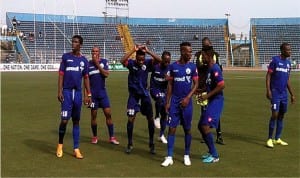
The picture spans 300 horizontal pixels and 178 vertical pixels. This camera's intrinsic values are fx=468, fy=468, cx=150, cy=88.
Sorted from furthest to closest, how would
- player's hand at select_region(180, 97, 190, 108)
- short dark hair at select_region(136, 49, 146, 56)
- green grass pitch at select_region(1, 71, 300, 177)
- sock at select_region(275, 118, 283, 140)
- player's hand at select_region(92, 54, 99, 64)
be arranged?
player's hand at select_region(92, 54, 99, 64) < sock at select_region(275, 118, 283, 140) < short dark hair at select_region(136, 49, 146, 56) < player's hand at select_region(180, 97, 190, 108) < green grass pitch at select_region(1, 71, 300, 177)

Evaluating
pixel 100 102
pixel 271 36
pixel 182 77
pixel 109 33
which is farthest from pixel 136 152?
pixel 271 36

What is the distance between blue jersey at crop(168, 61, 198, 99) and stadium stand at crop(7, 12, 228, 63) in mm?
54027

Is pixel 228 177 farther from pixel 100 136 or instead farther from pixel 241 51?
pixel 241 51

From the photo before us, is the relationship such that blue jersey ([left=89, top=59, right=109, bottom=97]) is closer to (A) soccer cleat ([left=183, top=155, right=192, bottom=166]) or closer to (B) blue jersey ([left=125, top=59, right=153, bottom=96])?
(B) blue jersey ([left=125, top=59, right=153, bottom=96])

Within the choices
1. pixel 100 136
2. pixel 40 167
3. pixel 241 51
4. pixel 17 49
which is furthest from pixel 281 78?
pixel 241 51

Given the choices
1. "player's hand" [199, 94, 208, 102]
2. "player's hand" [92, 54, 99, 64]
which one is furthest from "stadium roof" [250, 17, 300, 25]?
"player's hand" [199, 94, 208, 102]

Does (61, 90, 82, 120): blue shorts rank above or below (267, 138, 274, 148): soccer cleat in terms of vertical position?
above

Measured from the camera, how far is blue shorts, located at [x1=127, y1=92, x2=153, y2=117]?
30.1ft

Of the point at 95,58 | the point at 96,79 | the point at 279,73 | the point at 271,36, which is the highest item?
the point at 271,36

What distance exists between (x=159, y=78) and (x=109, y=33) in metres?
60.2

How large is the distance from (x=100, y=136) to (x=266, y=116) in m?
5.76

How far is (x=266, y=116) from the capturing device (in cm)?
1419

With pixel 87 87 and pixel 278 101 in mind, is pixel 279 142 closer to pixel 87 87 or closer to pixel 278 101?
pixel 278 101

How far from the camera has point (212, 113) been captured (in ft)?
27.1
